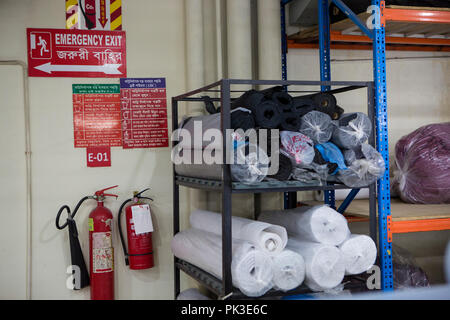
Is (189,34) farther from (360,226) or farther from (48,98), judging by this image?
(360,226)

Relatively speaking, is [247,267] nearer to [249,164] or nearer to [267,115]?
[249,164]

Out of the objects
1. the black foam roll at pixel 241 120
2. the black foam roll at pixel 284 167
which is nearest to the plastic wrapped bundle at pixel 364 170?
the black foam roll at pixel 284 167

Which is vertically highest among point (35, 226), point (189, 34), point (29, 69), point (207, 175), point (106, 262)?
point (189, 34)

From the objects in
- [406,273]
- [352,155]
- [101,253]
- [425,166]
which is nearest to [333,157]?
[352,155]

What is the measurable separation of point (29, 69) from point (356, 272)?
99.6 inches

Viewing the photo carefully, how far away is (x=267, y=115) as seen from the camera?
230cm

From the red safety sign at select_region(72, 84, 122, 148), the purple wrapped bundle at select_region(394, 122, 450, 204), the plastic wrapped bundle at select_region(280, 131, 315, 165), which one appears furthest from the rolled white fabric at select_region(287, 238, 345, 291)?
the red safety sign at select_region(72, 84, 122, 148)

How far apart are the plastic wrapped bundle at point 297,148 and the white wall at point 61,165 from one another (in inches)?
52.6

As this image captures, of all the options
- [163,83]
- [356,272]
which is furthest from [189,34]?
[356,272]

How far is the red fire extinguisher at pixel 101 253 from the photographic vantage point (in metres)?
3.06

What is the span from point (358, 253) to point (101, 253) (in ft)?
5.56

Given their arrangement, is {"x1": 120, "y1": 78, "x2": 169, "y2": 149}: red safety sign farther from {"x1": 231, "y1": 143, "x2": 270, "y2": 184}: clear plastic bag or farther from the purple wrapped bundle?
the purple wrapped bundle

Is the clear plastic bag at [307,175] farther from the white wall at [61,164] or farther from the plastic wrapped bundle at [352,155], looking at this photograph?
the white wall at [61,164]

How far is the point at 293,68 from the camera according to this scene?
144 inches
